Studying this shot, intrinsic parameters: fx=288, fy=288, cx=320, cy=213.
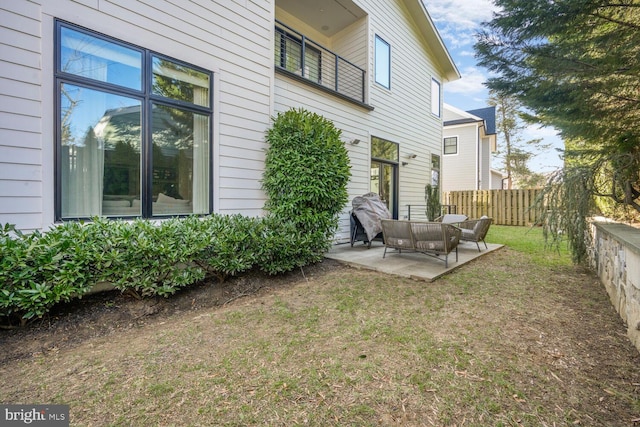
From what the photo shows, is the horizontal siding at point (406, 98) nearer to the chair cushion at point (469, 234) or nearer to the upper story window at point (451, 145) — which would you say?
the chair cushion at point (469, 234)

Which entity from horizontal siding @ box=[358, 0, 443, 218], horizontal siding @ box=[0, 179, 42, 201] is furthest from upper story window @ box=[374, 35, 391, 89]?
horizontal siding @ box=[0, 179, 42, 201]

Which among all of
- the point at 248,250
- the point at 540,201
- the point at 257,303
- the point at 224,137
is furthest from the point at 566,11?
the point at 257,303

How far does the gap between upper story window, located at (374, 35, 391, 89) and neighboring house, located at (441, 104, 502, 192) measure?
30.4 ft

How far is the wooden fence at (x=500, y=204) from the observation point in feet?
40.7

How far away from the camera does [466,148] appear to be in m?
17.5

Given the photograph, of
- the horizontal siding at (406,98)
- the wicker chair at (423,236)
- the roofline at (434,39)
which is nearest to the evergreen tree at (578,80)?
the wicker chair at (423,236)

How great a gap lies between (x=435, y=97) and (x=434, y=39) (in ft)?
6.63

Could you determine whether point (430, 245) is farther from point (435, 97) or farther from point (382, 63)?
point (435, 97)

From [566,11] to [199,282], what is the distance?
623cm

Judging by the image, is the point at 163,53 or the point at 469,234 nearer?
the point at 163,53

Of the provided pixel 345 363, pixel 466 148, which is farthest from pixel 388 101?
pixel 466 148

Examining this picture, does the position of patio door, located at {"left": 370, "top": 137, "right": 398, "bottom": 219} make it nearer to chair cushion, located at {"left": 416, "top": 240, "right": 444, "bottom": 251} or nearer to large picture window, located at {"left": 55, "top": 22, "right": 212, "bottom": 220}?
chair cushion, located at {"left": 416, "top": 240, "right": 444, "bottom": 251}

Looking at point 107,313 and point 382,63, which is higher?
point 382,63

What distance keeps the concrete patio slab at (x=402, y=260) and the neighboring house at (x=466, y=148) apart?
11.8 metres
